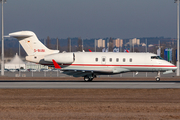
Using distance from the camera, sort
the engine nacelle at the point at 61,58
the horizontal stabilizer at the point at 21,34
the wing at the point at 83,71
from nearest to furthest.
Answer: the wing at the point at 83,71, the engine nacelle at the point at 61,58, the horizontal stabilizer at the point at 21,34

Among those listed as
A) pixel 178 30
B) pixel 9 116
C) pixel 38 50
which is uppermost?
pixel 178 30

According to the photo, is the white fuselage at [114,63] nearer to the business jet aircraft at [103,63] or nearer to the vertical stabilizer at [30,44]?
the business jet aircraft at [103,63]

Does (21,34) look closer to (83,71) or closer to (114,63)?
(83,71)

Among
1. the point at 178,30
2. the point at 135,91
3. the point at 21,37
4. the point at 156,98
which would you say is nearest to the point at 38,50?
the point at 21,37

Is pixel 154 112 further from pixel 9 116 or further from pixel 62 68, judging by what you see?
pixel 62 68

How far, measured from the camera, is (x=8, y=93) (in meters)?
24.2

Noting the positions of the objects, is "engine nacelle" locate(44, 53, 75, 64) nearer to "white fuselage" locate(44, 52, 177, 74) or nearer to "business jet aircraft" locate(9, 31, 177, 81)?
"business jet aircraft" locate(9, 31, 177, 81)

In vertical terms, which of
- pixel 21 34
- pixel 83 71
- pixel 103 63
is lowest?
pixel 83 71

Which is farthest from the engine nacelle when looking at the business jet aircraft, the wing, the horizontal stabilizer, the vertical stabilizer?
the horizontal stabilizer

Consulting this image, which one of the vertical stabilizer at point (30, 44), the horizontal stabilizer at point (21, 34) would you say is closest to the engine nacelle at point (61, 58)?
the vertical stabilizer at point (30, 44)

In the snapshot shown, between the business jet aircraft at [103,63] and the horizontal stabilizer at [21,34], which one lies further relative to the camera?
the horizontal stabilizer at [21,34]

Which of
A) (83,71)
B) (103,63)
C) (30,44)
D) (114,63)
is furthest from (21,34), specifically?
(114,63)

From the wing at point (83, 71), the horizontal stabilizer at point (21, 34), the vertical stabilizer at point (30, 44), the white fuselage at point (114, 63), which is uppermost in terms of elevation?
the horizontal stabilizer at point (21, 34)

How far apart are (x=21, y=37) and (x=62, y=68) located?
675cm
